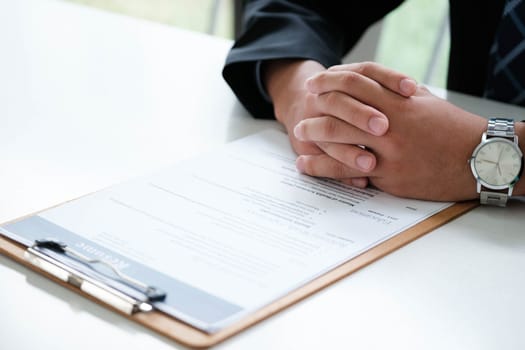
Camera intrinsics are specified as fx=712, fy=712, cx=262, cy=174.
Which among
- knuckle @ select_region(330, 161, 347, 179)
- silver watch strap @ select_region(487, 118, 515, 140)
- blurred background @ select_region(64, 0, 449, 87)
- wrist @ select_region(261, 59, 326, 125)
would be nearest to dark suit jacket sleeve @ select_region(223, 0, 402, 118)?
wrist @ select_region(261, 59, 326, 125)

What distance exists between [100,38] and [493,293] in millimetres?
967

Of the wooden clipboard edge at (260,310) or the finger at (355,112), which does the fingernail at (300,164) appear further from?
the wooden clipboard edge at (260,310)

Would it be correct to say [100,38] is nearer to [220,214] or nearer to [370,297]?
[220,214]

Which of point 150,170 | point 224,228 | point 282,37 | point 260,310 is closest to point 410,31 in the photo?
point 282,37

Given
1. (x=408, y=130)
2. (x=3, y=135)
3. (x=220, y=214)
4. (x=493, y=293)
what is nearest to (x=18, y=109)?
(x=3, y=135)

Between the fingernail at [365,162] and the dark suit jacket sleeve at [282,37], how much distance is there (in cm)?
28

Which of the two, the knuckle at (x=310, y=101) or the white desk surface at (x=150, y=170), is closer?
the white desk surface at (x=150, y=170)

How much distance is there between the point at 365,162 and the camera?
89 centimetres

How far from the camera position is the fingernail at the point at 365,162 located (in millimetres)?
889

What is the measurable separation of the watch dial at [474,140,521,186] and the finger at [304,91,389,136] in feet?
0.41

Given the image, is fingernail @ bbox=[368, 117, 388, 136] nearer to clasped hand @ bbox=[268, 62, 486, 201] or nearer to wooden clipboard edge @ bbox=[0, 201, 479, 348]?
clasped hand @ bbox=[268, 62, 486, 201]

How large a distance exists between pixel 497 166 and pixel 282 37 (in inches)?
18.6

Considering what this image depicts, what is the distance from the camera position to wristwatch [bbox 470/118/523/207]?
34.6 inches

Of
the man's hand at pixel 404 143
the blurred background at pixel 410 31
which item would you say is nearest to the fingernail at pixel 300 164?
the man's hand at pixel 404 143
